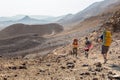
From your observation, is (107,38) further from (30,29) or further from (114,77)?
(30,29)

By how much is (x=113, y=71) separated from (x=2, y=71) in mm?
3577

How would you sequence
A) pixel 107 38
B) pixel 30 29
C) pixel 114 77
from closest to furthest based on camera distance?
1. pixel 114 77
2. pixel 107 38
3. pixel 30 29

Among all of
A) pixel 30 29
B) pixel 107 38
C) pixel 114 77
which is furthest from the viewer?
pixel 30 29

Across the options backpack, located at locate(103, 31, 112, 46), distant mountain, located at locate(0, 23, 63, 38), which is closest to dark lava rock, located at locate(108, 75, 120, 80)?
backpack, located at locate(103, 31, 112, 46)

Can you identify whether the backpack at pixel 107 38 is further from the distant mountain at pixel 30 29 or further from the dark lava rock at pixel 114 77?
the distant mountain at pixel 30 29

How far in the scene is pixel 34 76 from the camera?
34.5ft

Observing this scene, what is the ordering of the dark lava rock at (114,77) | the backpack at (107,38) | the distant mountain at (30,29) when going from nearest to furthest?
the dark lava rock at (114,77), the backpack at (107,38), the distant mountain at (30,29)

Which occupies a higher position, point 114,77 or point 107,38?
point 107,38

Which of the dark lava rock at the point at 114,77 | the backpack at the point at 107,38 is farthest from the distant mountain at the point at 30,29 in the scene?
the dark lava rock at the point at 114,77

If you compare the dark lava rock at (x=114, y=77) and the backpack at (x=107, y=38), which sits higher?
the backpack at (x=107, y=38)

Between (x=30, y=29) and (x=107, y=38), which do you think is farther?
(x=30, y=29)

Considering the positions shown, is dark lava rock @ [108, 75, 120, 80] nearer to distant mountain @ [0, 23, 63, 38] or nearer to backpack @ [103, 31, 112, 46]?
backpack @ [103, 31, 112, 46]

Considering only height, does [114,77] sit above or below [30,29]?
below

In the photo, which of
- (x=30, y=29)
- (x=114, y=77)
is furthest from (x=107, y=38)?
(x=30, y=29)
